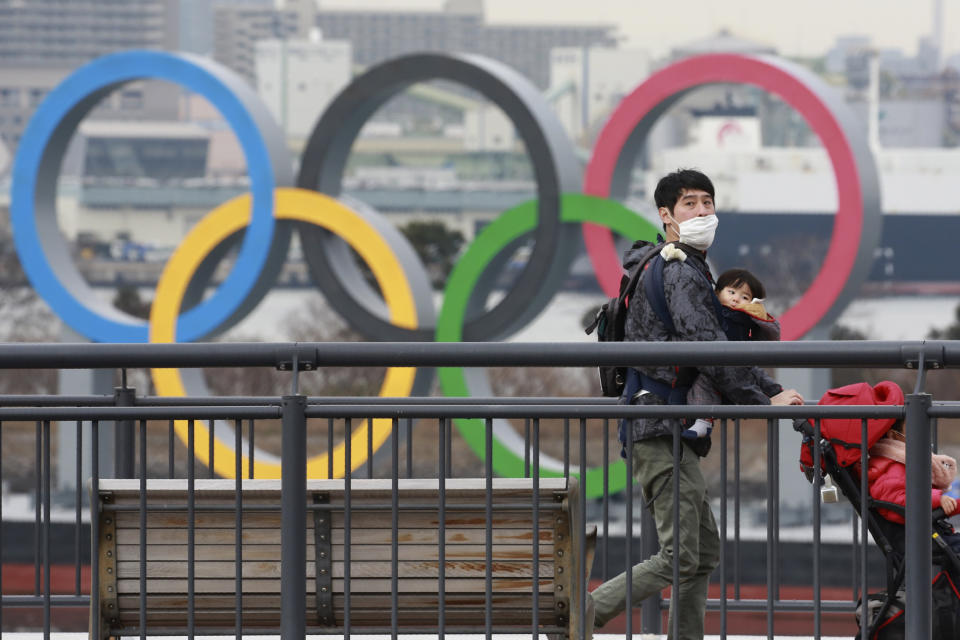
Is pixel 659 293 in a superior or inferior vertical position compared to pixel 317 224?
inferior

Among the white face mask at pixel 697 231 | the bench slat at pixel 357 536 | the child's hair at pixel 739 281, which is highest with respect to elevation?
the white face mask at pixel 697 231

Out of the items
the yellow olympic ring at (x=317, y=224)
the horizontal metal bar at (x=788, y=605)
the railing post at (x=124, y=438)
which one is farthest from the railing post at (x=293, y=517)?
the yellow olympic ring at (x=317, y=224)

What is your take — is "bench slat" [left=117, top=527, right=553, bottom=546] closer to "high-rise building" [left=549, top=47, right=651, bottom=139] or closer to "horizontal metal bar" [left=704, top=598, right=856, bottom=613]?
"horizontal metal bar" [left=704, top=598, right=856, bottom=613]

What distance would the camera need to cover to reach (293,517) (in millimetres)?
4492

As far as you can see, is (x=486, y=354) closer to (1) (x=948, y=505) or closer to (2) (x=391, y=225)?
(1) (x=948, y=505)

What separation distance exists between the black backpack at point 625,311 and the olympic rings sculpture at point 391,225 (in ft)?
41.9

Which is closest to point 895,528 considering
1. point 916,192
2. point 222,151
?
point 916,192

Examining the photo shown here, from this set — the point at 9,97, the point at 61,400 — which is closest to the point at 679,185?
the point at 61,400

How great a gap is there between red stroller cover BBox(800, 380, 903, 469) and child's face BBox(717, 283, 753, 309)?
2.33ft

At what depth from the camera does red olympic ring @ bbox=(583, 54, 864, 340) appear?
1833cm

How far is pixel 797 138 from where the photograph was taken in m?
114

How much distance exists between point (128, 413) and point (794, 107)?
15.2 m

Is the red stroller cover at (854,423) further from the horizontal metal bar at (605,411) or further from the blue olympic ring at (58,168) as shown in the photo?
the blue olympic ring at (58,168)

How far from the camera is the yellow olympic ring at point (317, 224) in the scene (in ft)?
65.7
